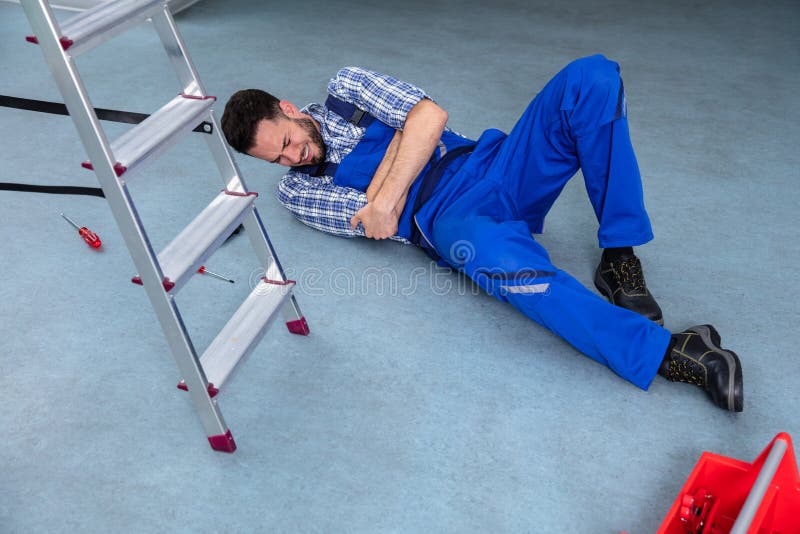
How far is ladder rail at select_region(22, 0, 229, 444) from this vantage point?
1.42 metres

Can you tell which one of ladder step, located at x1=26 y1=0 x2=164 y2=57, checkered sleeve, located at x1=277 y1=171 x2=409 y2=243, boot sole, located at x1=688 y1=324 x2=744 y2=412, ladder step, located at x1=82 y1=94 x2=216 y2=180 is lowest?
boot sole, located at x1=688 y1=324 x2=744 y2=412

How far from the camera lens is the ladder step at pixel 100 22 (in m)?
1.44

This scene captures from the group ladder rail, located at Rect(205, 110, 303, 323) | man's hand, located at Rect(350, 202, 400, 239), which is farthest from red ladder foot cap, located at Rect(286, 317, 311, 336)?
man's hand, located at Rect(350, 202, 400, 239)

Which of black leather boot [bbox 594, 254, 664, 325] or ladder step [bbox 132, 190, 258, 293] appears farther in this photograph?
black leather boot [bbox 594, 254, 664, 325]

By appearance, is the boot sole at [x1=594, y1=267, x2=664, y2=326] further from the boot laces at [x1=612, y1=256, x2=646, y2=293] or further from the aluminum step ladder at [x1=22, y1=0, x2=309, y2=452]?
the aluminum step ladder at [x1=22, y1=0, x2=309, y2=452]

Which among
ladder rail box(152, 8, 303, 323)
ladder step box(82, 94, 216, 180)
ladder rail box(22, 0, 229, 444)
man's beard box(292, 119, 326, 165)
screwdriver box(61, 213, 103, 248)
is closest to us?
ladder rail box(22, 0, 229, 444)

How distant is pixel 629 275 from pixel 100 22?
5.30ft

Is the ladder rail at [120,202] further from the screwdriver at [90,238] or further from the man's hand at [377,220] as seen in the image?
the screwdriver at [90,238]

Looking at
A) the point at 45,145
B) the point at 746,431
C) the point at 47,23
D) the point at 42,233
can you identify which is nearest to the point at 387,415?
the point at 746,431

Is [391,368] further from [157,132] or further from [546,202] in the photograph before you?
[157,132]

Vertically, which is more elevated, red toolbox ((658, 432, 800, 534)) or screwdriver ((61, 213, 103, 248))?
screwdriver ((61, 213, 103, 248))

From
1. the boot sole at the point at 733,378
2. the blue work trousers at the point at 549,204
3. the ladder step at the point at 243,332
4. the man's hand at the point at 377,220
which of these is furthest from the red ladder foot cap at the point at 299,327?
the boot sole at the point at 733,378

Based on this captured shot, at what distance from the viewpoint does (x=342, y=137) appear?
243cm

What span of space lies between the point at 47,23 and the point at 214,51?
118 inches
